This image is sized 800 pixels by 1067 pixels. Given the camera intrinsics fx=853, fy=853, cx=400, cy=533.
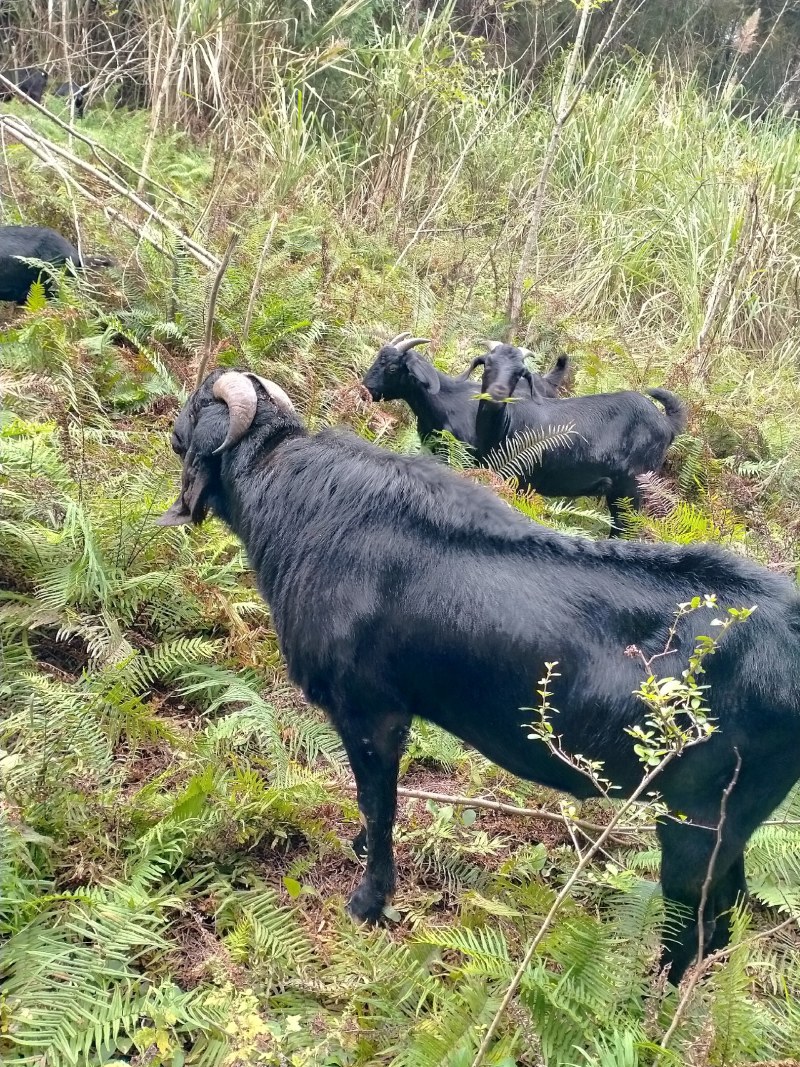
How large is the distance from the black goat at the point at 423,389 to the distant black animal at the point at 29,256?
289cm

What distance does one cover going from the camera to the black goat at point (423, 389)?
725 cm

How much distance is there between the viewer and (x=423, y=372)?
7.25m

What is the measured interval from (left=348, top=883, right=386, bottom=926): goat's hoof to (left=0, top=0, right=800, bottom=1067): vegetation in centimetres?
9

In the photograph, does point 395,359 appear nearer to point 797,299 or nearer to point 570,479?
point 570,479

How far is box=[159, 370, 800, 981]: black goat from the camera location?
283cm

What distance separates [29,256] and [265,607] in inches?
192

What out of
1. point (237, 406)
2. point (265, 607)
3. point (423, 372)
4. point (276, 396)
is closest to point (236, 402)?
point (237, 406)

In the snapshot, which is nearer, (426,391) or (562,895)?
(562,895)

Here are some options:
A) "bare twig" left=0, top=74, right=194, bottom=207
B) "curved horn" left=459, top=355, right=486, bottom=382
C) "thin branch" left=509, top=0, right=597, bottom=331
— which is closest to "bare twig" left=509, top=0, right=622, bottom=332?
"thin branch" left=509, top=0, right=597, bottom=331

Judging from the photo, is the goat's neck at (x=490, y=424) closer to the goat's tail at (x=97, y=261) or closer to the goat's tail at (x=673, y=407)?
the goat's tail at (x=673, y=407)

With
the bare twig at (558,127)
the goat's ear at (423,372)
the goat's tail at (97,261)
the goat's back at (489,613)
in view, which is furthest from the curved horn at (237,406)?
the bare twig at (558,127)

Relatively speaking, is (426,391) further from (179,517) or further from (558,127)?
(179,517)

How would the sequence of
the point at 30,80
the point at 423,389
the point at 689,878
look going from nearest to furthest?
1. the point at 689,878
2. the point at 423,389
3. the point at 30,80

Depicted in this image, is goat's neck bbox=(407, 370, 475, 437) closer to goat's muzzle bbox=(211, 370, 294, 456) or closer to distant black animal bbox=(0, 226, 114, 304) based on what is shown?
distant black animal bbox=(0, 226, 114, 304)
